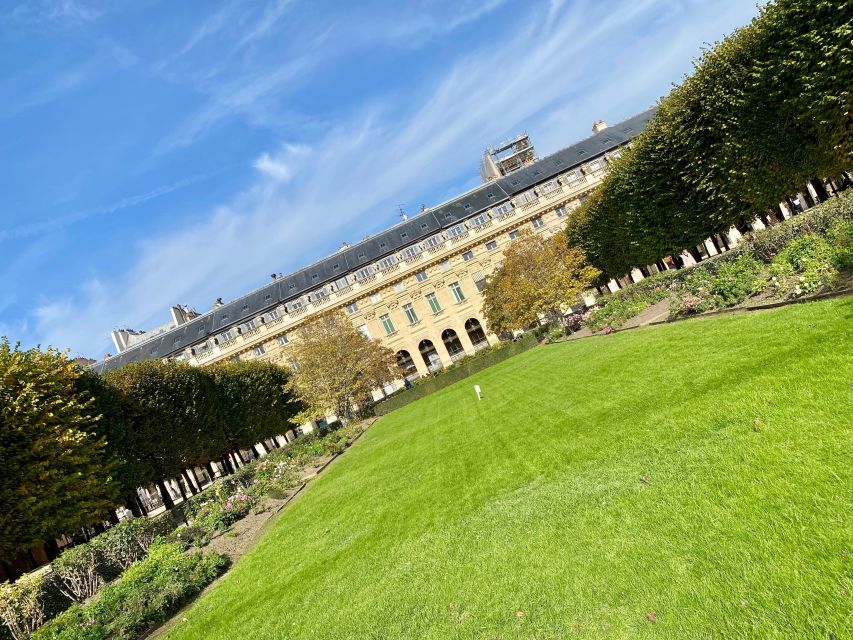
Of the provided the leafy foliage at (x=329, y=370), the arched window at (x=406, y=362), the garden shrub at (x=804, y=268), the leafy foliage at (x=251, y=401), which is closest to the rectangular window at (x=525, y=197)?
the arched window at (x=406, y=362)

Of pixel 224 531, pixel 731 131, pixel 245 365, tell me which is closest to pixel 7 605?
pixel 224 531

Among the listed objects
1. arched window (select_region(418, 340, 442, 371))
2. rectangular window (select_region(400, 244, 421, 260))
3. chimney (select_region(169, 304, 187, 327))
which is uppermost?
chimney (select_region(169, 304, 187, 327))

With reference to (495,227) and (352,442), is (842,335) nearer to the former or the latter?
(352,442)

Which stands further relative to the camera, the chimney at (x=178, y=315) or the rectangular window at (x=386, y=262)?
the chimney at (x=178, y=315)

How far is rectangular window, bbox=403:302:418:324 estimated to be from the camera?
167 ft

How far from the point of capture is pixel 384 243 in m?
52.1

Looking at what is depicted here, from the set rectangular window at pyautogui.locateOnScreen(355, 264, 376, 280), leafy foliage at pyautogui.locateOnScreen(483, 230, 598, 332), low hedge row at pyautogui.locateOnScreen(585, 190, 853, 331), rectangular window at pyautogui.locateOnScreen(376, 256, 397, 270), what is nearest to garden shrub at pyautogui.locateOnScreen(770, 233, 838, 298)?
low hedge row at pyautogui.locateOnScreen(585, 190, 853, 331)

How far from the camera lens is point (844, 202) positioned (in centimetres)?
1235

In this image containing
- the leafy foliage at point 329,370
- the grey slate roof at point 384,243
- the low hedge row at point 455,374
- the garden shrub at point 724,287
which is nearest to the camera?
the garden shrub at point 724,287

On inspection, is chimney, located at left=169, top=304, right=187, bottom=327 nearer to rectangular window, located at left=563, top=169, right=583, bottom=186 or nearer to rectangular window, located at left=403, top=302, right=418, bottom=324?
rectangular window, located at left=403, top=302, right=418, bottom=324

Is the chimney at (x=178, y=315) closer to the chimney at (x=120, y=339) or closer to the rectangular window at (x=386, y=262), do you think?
the chimney at (x=120, y=339)

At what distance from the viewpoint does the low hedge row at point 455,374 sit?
3788 centimetres

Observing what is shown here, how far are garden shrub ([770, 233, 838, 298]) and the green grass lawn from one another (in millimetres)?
985

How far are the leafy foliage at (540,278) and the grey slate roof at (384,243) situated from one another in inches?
591
